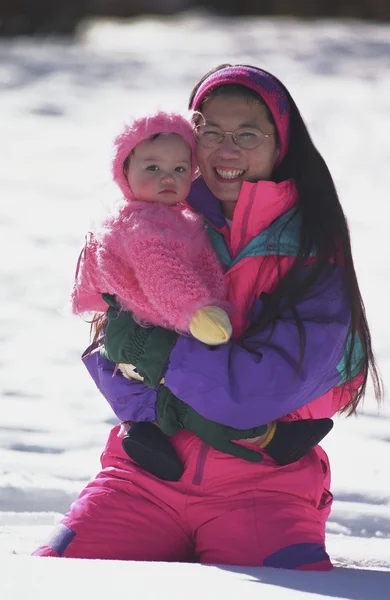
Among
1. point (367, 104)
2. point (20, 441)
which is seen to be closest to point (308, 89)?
point (367, 104)

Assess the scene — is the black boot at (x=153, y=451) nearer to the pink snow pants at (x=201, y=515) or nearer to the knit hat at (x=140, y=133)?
the pink snow pants at (x=201, y=515)

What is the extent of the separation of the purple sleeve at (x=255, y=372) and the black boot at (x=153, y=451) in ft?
0.53

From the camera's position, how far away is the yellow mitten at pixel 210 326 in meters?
2.63

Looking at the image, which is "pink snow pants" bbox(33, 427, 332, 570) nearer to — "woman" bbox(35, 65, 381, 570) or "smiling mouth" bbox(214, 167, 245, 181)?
"woman" bbox(35, 65, 381, 570)

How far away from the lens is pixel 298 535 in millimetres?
2695

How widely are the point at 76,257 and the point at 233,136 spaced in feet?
11.8

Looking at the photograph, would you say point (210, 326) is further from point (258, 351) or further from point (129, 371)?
point (129, 371)

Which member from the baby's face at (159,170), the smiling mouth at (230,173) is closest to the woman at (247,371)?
the smiling mouth at (230,173)

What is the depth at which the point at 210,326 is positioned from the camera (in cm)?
263

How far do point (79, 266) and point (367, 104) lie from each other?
842cm

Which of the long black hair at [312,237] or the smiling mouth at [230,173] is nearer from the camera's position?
the long black hair at [312,237]

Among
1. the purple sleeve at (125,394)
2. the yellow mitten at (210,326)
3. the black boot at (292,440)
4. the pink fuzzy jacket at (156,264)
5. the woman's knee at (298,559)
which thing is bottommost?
→ the woman's knee at (298,559)

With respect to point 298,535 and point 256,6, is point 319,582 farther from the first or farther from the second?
point 256,6

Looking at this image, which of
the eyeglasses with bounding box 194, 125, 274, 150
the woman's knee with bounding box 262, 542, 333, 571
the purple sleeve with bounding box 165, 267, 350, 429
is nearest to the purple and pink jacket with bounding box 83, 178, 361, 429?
the purple sleeve with bounding box 165, 267, 350, 429
